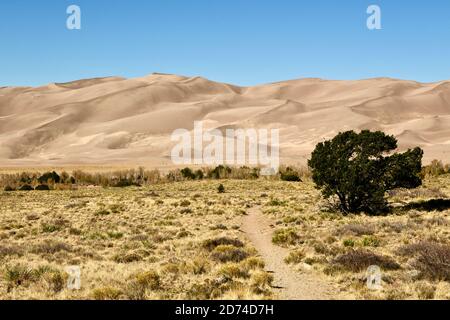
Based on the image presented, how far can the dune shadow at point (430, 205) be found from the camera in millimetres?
24587

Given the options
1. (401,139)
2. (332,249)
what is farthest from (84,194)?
(401,139)

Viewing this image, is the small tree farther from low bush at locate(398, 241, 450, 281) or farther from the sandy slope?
the sandy slope

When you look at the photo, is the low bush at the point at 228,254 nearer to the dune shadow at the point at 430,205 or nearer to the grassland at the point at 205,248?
the grassland at the point at 205,248

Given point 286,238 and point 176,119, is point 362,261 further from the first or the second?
point 176,119

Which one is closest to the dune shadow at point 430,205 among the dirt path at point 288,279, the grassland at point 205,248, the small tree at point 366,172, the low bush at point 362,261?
the grassland at point 205,248

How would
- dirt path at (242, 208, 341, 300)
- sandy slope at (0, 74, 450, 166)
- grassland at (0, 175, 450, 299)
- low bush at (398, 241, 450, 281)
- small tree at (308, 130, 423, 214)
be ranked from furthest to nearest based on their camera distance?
sandy slope at (0, 74, 450, 166) → small tree at (308, 130, 423, 214) → low bush at (398, 241, 450, 281) → grassland at (0, 175, 450, 299) → dirt path at (242, 208, 341, 300)

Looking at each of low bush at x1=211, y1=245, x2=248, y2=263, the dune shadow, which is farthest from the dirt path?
the dune shadow

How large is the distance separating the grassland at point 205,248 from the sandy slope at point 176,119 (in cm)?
5492

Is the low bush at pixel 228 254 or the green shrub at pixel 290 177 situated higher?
the green shrub at pixel 290 177

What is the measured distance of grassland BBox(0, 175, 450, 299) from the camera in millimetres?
11438

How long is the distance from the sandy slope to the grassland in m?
54.9

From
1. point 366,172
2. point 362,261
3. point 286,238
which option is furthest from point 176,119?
point 362,261

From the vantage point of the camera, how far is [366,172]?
24.1 meters
